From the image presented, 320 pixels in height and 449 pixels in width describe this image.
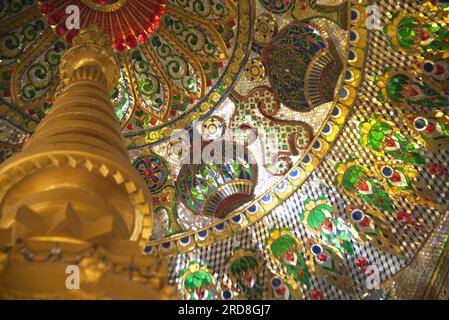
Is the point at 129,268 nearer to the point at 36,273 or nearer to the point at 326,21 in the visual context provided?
the point at 36,273

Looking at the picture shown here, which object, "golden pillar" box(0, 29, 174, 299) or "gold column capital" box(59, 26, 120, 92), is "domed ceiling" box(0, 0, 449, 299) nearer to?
"gold column capital" box(59, 26, 120, 92)

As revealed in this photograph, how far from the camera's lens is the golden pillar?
7.83 feet

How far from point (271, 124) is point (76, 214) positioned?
5603 millimetres

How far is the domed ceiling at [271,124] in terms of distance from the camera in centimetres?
684

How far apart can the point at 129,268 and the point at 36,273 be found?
446 mm

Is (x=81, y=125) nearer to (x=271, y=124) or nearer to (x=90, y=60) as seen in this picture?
(x=90, y=60)

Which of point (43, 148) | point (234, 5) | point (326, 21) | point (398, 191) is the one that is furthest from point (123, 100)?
point (43, 148)

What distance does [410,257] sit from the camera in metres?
6.52

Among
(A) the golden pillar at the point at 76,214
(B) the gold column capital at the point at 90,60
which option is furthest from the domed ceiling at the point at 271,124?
(A) the golden pillar at the point at 76,214

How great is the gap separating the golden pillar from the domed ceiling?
2679 mm

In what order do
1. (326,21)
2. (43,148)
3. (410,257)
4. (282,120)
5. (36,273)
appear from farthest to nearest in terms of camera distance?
(282,120)
(326,21)
(410,257)
(43,148)
(36,273)

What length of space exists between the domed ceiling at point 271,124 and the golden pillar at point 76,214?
2679 millimetres

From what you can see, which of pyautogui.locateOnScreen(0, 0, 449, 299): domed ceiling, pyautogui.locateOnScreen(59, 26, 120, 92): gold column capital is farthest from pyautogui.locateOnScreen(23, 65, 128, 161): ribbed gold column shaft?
pyautogui.locateOnScreen(0, 0, 449, 299): domed ceiling

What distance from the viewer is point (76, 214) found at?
280 cm
